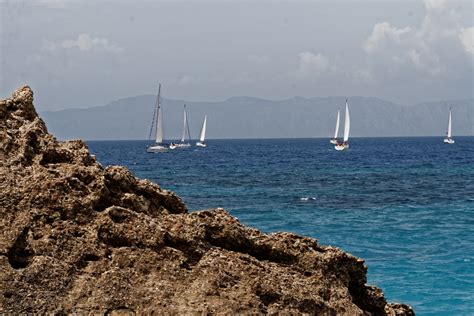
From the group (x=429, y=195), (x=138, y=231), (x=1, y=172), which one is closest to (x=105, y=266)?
(x=138, y=231)

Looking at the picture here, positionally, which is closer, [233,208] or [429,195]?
[233,208]

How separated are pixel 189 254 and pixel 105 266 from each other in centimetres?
82

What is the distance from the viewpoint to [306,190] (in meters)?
48.0

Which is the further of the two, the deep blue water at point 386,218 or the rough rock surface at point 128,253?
the deep blue water at point 386,218

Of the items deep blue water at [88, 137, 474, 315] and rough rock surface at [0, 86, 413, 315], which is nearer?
rough rock surface at [0, 86, 413, 315]

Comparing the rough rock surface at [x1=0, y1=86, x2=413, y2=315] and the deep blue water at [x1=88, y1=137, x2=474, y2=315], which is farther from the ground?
the rough rock surface at [x1=0, y1=86, x2=413, y2=315]

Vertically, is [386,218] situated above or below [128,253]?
below

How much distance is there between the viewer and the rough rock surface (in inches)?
236

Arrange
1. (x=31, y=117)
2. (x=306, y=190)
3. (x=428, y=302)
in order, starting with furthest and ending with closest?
(x=306, y=190) → (x=428, y=302) → (x=31, y=117)

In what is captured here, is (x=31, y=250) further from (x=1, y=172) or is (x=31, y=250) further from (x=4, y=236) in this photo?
(x=1, y=172)

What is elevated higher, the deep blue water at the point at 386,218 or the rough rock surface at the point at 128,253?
the rough rock surface at the point at 128,253

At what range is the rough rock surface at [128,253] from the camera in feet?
19.6

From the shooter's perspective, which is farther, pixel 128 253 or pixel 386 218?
pixel 386 218

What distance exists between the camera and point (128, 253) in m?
6.32
